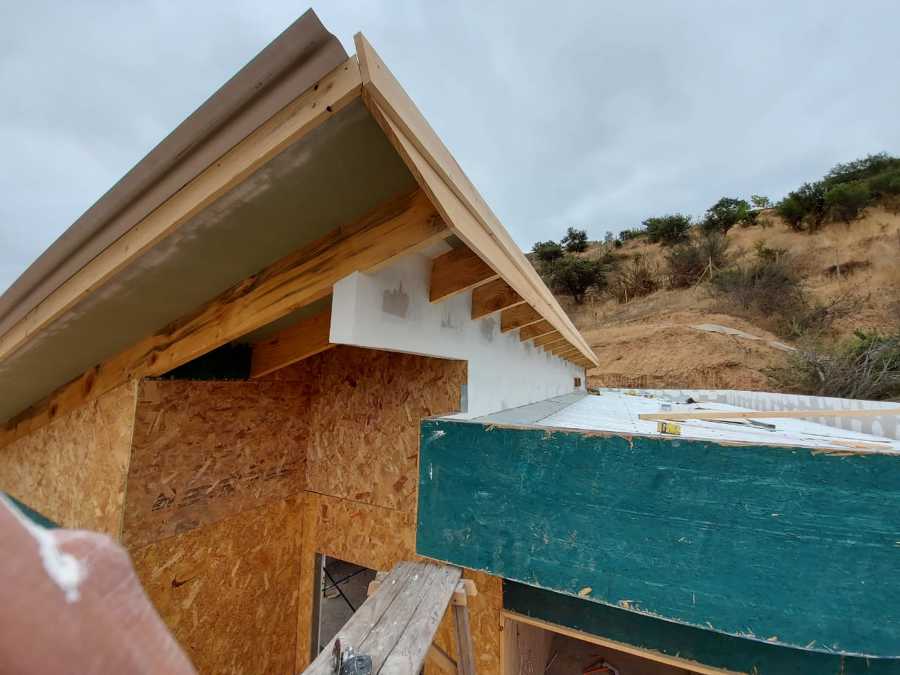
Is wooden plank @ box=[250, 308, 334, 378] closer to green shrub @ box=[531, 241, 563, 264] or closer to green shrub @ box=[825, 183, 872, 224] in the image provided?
green shrub @ box=[531, 241, 563, 264]

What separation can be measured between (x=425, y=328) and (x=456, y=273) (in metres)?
0.39

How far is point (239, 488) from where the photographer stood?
2.98 m

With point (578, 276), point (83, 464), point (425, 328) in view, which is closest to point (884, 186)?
point (578, 276)

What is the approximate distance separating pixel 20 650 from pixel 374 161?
1409mm

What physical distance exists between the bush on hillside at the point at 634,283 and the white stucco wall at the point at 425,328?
2412cm

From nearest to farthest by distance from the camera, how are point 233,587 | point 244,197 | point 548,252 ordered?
point 244,197
point 233,587
point 548,252

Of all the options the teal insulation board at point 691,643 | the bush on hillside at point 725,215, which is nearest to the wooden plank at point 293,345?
the teal insulation board at point 691,643

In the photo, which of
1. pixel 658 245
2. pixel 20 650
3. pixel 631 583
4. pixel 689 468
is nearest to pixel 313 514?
pixel 631 583

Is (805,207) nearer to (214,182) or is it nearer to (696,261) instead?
(696,261)

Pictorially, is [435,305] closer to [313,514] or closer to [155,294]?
[155,294]

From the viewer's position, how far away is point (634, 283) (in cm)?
2533

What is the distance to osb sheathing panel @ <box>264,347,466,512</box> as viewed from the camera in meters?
2.89

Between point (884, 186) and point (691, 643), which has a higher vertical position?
point (884, 186)

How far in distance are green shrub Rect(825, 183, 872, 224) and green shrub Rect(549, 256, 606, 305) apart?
13.3 metres
